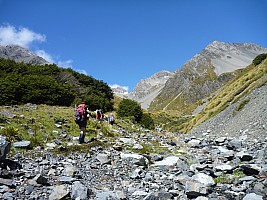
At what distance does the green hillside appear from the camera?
99.9ft

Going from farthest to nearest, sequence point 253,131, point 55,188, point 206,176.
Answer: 1. point 253,131
2. point 206,176
3. point 55,188

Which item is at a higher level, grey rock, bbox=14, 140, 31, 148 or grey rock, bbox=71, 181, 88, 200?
grey rock, bbox=14, 140, 31, 148

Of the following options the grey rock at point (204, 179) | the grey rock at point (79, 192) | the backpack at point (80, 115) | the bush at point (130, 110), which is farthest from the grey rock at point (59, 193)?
the bush at point (130, 110)

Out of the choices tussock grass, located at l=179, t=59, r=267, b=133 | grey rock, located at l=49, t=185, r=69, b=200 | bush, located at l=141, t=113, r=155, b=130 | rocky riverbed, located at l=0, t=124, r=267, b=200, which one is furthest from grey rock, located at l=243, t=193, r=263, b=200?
bush, located at l=141, t=113, r=155, b=130

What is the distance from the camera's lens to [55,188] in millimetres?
6953

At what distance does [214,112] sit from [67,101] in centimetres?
2175

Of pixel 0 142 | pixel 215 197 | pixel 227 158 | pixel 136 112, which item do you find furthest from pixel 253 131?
pixel 136 112

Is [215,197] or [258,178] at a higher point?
[258,178]

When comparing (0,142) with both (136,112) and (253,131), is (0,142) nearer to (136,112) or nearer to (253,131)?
(253,131)

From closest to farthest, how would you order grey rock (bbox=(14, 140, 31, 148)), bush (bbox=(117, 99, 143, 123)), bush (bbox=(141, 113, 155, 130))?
grey rock (bbox=(14, 140, 31, 148)) < bush (bbox=(117, 99, 143, 123)) < bush (bbox=(141, 113, 155, 130))

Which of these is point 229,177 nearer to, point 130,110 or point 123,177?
point 123,177

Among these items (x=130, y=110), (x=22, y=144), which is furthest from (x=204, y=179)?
(x=130, y=110)

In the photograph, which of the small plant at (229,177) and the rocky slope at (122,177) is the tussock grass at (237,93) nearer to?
the rocky slope at (122,177)

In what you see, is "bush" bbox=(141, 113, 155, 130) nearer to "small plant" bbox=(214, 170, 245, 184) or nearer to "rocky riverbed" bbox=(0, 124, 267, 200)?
"rocky riverbed" bbox=(0, 124, 267, 200)
